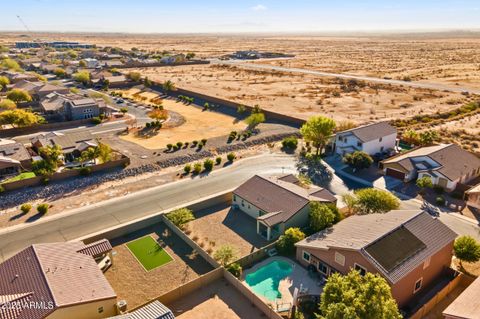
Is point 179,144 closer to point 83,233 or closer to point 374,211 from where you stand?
point 83,233

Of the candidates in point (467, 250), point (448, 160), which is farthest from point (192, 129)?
point (467, 250)

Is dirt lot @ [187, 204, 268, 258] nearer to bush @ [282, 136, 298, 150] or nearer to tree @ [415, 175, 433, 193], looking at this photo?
tree @ [415, 175, 433, 193]

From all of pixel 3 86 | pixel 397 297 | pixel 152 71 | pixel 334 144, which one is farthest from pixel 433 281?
pixel 152 71

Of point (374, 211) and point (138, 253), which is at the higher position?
point (374, 211)

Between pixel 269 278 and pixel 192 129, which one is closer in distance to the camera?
pixel 269 278

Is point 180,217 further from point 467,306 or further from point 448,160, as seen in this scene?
point 448,160

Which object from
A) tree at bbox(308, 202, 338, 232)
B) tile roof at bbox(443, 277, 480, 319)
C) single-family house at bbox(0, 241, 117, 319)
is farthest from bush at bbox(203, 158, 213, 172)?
tile roof at bbox(443, 277, 480, 319)
